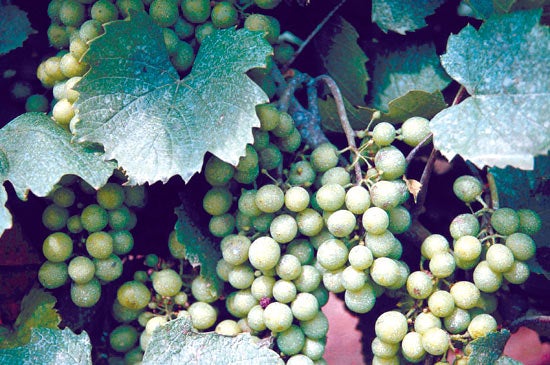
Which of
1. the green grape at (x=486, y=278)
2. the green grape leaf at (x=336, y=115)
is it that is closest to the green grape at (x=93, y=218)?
the green grape leaf at (x=336, y=115)

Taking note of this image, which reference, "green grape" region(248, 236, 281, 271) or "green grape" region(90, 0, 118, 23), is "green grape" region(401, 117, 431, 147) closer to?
Answer: "green grape" region(248, 236, 281, 271)

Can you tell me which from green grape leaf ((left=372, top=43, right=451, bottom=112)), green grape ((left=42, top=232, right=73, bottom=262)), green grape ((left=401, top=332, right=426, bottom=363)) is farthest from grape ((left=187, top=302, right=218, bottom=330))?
green grape leaf ((left=372, top=43, right=451, bottom=112))

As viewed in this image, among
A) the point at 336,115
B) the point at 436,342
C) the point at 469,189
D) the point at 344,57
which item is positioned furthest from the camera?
the point at 344,57

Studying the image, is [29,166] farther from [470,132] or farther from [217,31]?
[470,132]

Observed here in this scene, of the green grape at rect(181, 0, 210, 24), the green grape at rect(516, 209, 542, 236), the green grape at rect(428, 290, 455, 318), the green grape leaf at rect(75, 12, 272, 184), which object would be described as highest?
the green grape at rect(181, 0, 210, 24)

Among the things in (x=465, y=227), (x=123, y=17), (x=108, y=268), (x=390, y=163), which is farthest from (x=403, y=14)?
(x=108, y=268)

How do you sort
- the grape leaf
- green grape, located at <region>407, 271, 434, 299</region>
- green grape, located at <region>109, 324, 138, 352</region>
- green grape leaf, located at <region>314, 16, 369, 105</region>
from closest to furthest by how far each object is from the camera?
1. the grape leaf
2. green grape, located at <region>407, 271, 434, 299</region>
3. green grape, located at <region>109, 324, 138, 352</region>
4. green grape leaf, located at <region>314, 16, 369, 105</region>

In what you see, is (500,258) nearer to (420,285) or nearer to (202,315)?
(420,285)
